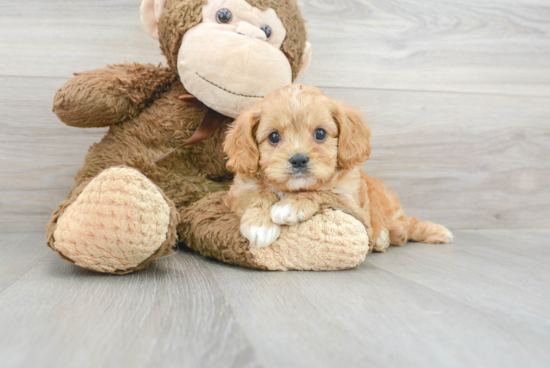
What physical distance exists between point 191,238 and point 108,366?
2.47 ft

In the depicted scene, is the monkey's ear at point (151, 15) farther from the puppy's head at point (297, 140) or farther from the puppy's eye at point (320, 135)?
the puppy's eye at point (320, 135)

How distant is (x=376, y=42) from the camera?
6.68ft

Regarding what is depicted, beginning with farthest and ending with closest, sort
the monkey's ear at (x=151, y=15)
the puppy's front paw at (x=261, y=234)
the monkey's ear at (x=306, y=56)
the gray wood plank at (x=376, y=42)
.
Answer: the gray wood plank at (x=376, y=42) < the monkey's ear at (x=306, y=56) < the monkey's ear at (x=151, y=15) < the puppy's front paw at (x=261, y=234)

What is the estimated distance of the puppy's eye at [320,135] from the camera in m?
1.22

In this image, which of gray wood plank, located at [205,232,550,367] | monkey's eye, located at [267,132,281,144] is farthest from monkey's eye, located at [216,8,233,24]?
gray wood plank, located at [205,232,550,367]

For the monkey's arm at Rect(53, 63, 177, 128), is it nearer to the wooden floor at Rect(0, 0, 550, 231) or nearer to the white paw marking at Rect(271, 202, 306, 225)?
the wooden floor at Rect(0, 0, 550, 231)

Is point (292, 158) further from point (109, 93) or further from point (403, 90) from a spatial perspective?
point (403, 90)

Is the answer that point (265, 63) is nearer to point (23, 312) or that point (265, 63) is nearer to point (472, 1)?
point (23, 312)

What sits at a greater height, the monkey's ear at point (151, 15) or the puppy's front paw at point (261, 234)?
the monkey's ear at point (151, 15)

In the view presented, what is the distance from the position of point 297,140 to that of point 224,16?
522 mm

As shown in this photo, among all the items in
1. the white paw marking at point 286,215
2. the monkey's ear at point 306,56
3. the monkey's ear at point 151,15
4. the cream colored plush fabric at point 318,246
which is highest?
the monkey's ear at point 151,15

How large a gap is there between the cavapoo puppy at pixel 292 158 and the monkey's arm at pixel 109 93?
44 cm

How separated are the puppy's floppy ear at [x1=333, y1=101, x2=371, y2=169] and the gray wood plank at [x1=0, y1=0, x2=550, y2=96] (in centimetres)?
78

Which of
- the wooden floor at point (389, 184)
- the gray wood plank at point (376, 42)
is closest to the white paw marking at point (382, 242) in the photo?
the wooden floor at point (389, 184)
